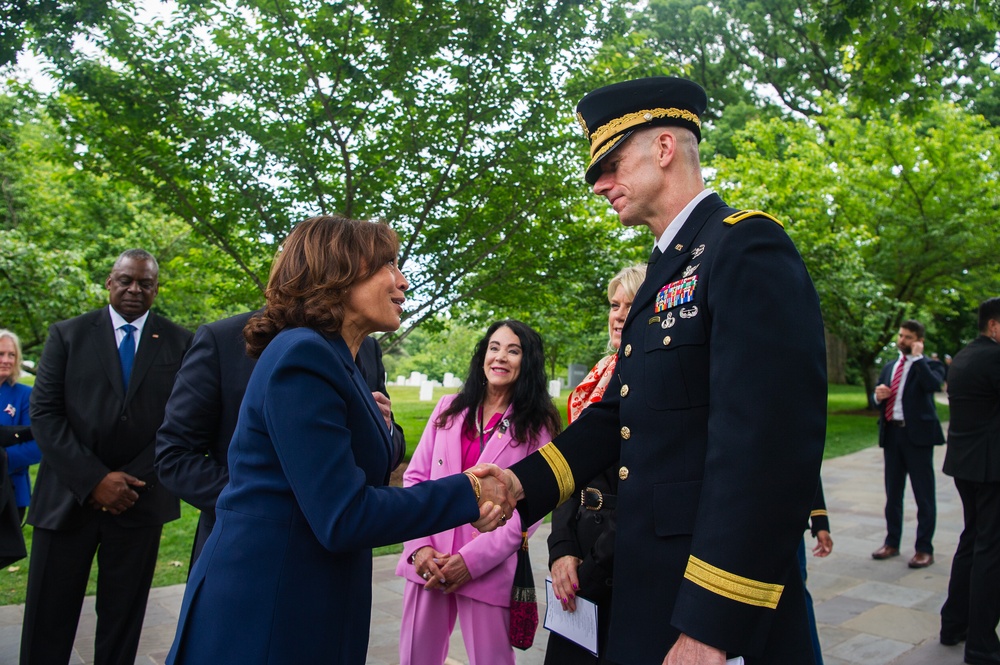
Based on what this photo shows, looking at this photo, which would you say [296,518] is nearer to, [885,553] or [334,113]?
[334,113]

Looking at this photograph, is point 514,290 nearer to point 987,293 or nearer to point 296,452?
point 296,452

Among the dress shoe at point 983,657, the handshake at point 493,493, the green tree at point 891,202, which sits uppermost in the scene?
the green tree at point 891,202

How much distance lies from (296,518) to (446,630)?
1.80 m

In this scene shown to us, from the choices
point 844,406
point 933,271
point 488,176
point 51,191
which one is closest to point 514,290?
point 488,176

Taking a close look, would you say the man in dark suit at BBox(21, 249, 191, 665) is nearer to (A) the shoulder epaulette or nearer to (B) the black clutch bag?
(B) the black clutch bag

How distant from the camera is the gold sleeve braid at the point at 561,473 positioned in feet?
7.70

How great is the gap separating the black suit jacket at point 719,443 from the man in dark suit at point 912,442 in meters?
5.91

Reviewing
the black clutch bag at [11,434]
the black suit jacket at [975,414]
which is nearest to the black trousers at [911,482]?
the black suit jacket at [975,414]

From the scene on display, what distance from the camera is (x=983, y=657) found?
4430 mm

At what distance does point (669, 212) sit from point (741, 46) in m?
31.9

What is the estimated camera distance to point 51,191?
16.6 m

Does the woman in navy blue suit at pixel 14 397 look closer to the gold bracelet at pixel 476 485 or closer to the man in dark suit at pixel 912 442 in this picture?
the gold bracelet at pixel 476 485

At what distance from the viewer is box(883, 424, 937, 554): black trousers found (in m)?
6.92

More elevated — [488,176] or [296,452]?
[488,176]
